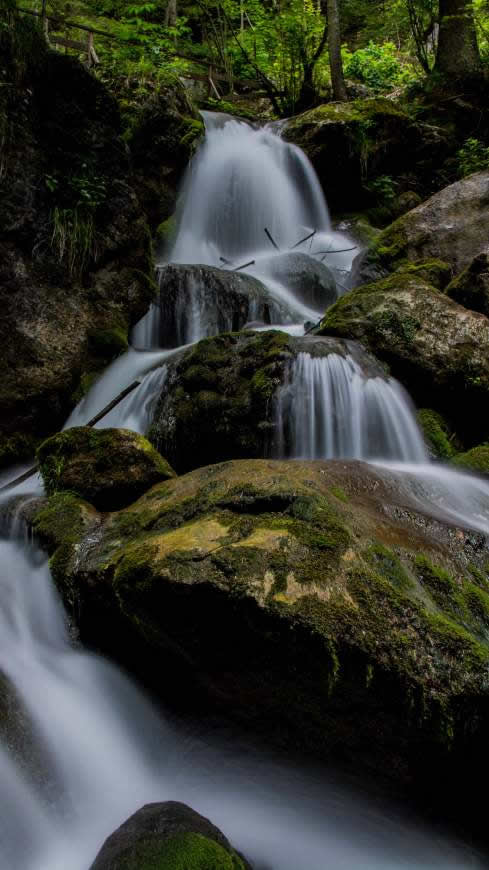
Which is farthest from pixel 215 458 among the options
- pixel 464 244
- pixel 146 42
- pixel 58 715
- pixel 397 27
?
pixel 397 27

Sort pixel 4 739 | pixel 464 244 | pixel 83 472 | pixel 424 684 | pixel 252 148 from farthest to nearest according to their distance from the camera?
pixel 252 148
pixel 464 244
pixel 83 472
pixel 4 739
pixel 424 684

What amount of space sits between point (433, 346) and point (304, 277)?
12.9 feet

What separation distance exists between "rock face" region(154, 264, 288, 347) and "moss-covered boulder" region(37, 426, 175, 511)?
3451 mm

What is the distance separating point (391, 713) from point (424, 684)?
0.19m

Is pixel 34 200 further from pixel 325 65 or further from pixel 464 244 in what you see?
pixel 325 65

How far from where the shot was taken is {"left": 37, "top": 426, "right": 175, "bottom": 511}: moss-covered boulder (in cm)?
367

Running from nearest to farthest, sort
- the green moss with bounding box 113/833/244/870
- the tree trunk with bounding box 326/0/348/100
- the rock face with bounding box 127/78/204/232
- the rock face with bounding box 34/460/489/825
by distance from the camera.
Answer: the green moss with bounding box 113/833/244/870, the rock face with bounding box 34/460/489/825, the rock face with bounding box 127/78/204/232, the tree trunk with bounding box 326/0/348/100

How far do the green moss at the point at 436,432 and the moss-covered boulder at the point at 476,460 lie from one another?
0.73 feet

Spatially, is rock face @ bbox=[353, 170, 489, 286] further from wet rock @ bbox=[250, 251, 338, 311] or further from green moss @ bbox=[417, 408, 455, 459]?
green moss @ bbox=[417, 408, 455, 459]

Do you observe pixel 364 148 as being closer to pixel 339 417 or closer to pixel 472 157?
pixel 472 157

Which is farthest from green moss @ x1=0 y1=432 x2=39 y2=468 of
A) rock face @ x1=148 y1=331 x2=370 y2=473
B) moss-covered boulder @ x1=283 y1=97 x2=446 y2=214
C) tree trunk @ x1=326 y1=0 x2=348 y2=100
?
tree trunk @ x1=326 y1=0 x2=348 y2=100

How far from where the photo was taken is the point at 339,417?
15.2 ft

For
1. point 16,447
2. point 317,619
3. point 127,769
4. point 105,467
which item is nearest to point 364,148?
point 16,447

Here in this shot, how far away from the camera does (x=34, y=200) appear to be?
228 inches
